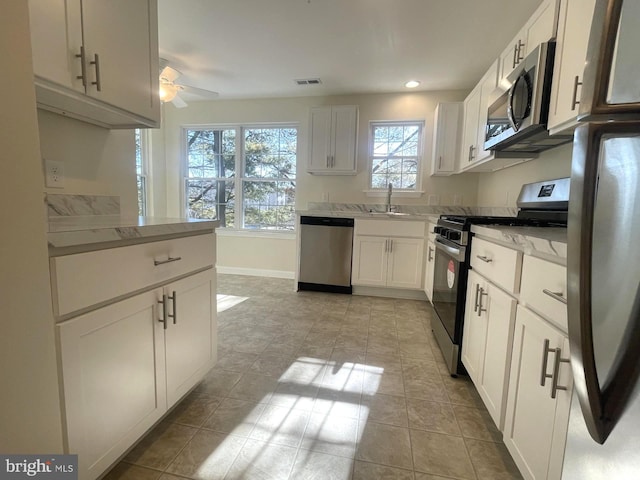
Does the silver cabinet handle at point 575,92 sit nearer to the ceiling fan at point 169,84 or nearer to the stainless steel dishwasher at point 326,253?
the stainless steel dishwasher at point 326,253

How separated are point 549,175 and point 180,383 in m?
2.60

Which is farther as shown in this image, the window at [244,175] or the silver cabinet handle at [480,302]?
the window at [244,175]

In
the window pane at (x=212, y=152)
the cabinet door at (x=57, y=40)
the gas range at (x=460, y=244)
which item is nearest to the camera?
the cabinet door at (x=57, y=40)

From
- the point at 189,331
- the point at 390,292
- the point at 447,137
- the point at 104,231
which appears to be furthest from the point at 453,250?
the point at 447,137

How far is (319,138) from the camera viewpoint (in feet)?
12.5

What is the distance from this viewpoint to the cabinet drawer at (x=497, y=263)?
1.20m

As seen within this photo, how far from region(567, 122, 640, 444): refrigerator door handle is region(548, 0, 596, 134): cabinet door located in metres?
1.09

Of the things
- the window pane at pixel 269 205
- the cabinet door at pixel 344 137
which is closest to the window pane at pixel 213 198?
the window pane at pixel 269 205

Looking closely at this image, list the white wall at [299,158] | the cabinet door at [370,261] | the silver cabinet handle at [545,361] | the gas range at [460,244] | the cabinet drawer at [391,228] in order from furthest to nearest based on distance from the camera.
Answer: the white wall at [299,158]
the cabinet door at [370,261]
the cabinet drawer at [391,228]
the gas range at [460,244]
the silver cabinet handle at [545,361]

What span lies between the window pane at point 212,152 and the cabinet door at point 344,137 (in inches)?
62.5

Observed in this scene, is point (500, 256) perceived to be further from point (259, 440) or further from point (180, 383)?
point (180, 383)

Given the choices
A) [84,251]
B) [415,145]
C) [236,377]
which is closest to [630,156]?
[84,251]

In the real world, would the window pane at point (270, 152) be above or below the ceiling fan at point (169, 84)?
below

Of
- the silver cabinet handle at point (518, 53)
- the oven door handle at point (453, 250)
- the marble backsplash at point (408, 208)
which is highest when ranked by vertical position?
the silver cabinet handle at point (518, 53)
